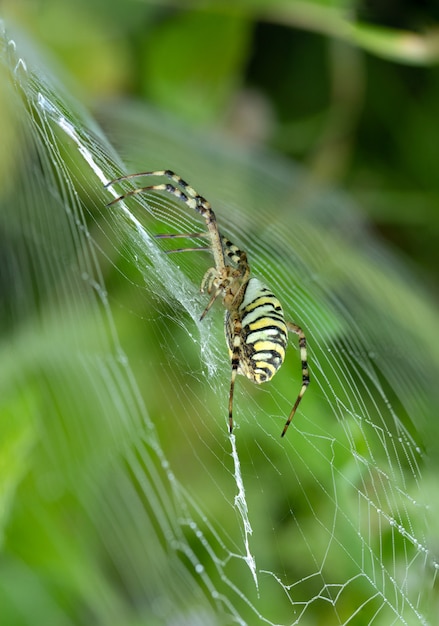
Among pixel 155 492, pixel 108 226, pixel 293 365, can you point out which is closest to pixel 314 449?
pixel 293 365

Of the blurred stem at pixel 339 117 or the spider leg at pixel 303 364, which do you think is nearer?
the spider leg at pixel 303 364

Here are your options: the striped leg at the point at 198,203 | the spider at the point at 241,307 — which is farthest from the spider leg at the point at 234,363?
the striped leg at the point at 198,203

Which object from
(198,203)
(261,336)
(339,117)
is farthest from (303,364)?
(339,117)

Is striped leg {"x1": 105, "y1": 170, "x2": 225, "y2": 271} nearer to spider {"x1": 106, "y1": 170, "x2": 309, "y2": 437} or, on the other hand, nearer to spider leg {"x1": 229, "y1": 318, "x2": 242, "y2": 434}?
spider {"x1": 106, "y1": 170, "x2": 309, "y2": 437}

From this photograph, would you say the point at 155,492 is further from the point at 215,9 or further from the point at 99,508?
the point at 215,9

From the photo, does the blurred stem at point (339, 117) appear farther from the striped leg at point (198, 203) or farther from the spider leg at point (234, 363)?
the spider leg at point (234, 363)

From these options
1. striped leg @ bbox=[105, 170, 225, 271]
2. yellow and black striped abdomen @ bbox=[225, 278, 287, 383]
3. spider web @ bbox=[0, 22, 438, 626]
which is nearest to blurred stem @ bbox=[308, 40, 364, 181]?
spider web @ bbox=[0, 22, 438, 626]

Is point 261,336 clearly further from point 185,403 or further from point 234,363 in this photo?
point 185,403
